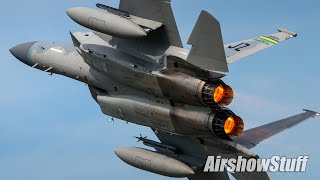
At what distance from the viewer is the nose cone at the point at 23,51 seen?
24.4 m

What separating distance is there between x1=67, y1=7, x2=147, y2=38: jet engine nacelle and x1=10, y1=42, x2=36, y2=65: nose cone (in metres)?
5.30

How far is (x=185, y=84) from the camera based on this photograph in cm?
1936

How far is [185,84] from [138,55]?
2.36 m

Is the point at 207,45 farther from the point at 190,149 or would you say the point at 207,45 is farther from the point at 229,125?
the point at 190,149

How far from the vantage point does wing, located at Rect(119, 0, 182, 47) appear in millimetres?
19547

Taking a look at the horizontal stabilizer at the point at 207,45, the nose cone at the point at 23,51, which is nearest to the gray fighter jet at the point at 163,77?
the horizontal stabilizer at the point at 207,45

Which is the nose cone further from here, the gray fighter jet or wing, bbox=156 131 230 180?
wing, bbox=156 131 230 180

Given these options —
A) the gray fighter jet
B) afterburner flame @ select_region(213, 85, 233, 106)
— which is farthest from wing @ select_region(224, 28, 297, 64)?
afterburner flame @ select_region(213, 85, 233, 106)

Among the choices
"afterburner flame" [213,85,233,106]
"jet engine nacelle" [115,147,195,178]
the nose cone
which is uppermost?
the nose cone

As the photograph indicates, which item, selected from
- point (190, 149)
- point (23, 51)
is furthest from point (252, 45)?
point (23, 51)

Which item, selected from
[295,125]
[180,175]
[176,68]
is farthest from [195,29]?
[295,125]

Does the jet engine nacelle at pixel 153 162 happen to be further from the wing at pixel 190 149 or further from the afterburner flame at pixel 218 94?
the afterburner flame at pixel 218 94

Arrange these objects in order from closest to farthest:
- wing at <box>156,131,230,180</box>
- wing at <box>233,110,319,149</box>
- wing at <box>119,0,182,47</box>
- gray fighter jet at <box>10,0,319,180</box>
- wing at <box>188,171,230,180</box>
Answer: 1. gray fighter jet at <box>10,0,319,180</box>
2. wing at <box>119,0,182,47</box>
3. wing at <box>156,131,230,180</box>
4. wing at <box>233,110,319,149</box>
5. wing at <box>188,171,230,180</box>

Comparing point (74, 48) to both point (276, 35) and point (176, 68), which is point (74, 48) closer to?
point (176, 68)
